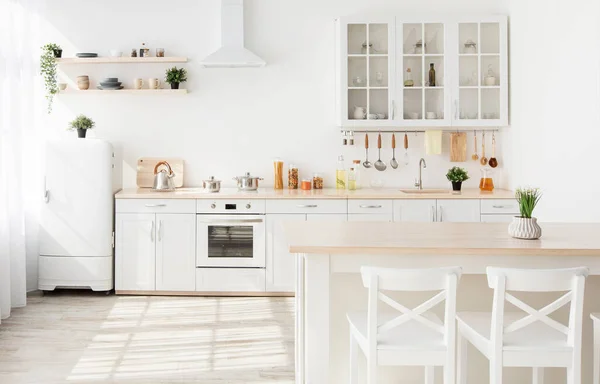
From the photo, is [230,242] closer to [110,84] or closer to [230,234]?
[230,234]

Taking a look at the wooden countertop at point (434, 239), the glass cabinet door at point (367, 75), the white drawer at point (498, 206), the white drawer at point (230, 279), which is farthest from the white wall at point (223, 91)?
the wooden countertop at point (434, 239)

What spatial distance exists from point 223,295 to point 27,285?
178 cm

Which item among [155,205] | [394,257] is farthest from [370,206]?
[394,257]

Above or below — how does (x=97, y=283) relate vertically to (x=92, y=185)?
below

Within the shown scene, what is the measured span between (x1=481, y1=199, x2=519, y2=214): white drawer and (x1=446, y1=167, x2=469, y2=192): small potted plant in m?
0.36

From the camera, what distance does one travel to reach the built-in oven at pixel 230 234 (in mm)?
5375

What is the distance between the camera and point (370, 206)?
5387 mm

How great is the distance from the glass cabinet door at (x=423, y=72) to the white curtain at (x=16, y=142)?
3246 mm

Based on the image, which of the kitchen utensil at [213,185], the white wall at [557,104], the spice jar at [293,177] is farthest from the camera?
the spice jar at [293,177]

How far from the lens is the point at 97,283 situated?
5.39 meters

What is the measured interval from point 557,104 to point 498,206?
41.3 inches

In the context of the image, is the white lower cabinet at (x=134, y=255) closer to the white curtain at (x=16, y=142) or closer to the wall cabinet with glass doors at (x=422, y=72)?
the white curtain at (x=16, y=142)

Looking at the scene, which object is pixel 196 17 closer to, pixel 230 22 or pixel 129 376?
pixel 230 22

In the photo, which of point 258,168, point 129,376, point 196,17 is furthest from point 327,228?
point 196,17
